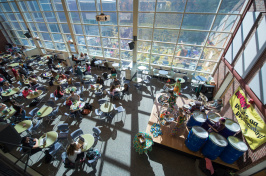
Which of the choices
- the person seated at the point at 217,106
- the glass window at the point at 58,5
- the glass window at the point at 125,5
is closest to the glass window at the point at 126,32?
the glass window at the point at 125,5

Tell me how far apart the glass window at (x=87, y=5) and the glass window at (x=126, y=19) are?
99.6 inches

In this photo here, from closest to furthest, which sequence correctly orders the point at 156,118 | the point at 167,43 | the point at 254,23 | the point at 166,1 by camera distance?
the point at 254,23
the point at 156,118
the point at 166,1
the point at 167,43

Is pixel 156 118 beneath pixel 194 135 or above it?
beneath

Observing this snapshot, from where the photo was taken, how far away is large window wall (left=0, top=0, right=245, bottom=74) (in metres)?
7.77

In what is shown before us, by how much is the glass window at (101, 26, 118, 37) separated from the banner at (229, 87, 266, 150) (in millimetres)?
9695

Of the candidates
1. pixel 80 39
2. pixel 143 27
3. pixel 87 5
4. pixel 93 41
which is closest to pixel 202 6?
pixel 143 27

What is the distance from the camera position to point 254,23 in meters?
5.42

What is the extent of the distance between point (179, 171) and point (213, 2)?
377 inches

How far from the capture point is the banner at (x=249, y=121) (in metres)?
3.82

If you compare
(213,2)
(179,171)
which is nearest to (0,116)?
(179,171)

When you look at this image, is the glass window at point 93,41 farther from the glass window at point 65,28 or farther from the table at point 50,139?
the table at point 50,139

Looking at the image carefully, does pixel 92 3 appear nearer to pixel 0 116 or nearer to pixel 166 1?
pixel 166 1

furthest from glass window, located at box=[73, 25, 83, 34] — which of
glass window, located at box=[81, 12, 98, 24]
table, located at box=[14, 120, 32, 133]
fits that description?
table, located at box=[14, 120, 32, 133]

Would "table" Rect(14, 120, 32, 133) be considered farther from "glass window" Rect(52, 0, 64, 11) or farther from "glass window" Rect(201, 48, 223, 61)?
"glass window" Rect(201, 48, 223, 61)
